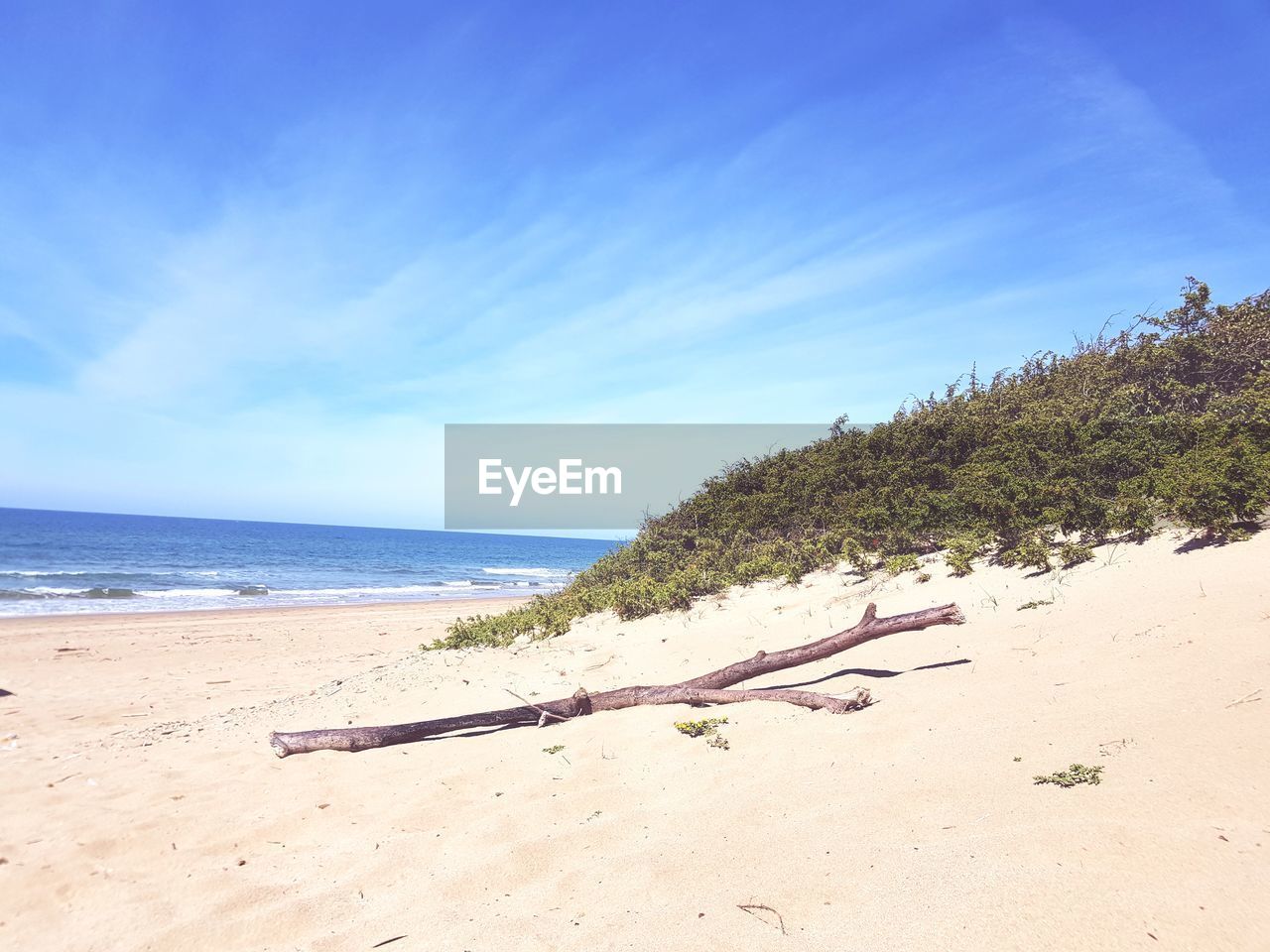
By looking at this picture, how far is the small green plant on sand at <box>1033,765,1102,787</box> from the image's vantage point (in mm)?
3277

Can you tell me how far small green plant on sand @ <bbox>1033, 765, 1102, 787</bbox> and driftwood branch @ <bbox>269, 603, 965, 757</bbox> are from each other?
7.23ft

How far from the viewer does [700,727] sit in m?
5.44

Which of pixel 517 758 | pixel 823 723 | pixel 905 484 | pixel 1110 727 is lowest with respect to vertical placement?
pixel 517 758

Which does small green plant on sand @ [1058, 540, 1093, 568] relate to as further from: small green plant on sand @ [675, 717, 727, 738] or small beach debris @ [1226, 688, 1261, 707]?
small green plant on sand @ [675, 717, 727, 738]

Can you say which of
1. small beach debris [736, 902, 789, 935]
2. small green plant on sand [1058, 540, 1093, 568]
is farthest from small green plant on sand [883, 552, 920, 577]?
small beach debris [736, 902, 789, 935]

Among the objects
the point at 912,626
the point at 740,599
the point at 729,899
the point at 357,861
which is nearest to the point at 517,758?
the point at 357,861

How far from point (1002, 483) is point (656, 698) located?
6.33 meters

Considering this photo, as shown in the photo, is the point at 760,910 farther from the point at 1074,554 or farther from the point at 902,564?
the point at 902,564

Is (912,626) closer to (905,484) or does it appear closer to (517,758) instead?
(517,758)

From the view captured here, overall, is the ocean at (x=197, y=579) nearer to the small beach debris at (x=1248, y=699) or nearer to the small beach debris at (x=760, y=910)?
the small beach debris at (x=760, y=910)

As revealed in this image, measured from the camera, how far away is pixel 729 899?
3.13 meters

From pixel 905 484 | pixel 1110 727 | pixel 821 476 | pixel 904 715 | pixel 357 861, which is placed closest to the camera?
pixel 1110 727

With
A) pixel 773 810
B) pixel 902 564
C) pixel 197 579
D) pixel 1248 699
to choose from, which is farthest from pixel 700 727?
pixel 197 579

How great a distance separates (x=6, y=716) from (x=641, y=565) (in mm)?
9847
